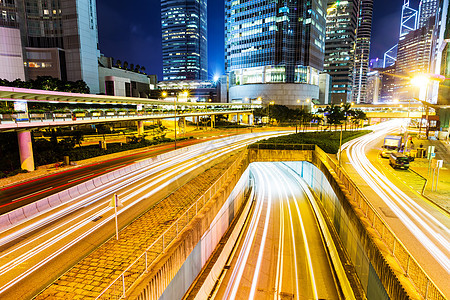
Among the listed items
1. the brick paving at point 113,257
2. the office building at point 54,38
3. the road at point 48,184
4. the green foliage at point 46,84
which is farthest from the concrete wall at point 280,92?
the brick paving at point 113,257

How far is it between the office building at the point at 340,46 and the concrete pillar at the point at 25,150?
171403mm

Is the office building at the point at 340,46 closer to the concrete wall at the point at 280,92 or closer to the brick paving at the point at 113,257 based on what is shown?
the concrete wall at the point at 280,92

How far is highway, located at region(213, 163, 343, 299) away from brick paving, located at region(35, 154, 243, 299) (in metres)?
5.40

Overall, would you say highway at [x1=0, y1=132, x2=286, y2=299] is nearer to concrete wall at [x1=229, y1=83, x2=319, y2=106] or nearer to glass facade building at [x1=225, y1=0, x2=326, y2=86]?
concrete wall at [x1=229, y1=83, x2=319, y2=106]

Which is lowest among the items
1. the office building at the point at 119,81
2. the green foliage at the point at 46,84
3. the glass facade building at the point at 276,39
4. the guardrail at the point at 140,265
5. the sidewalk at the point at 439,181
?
the sidewalk at the point at 439,181

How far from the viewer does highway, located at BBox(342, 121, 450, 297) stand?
1078cm

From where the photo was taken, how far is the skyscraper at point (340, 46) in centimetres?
16188

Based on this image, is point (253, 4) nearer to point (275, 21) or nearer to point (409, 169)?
point (275, 21)

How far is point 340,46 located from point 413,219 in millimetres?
180117

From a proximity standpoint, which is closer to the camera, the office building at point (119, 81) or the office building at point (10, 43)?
the office building at point (10, 43)

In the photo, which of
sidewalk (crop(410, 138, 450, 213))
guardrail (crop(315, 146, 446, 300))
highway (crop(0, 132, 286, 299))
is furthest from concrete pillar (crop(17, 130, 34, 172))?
sidewalk (crop(410, 138, 450, 213))

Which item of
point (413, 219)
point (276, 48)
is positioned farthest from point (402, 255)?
point (276, 48)

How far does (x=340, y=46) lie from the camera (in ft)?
535

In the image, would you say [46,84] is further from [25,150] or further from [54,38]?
[25,150]
